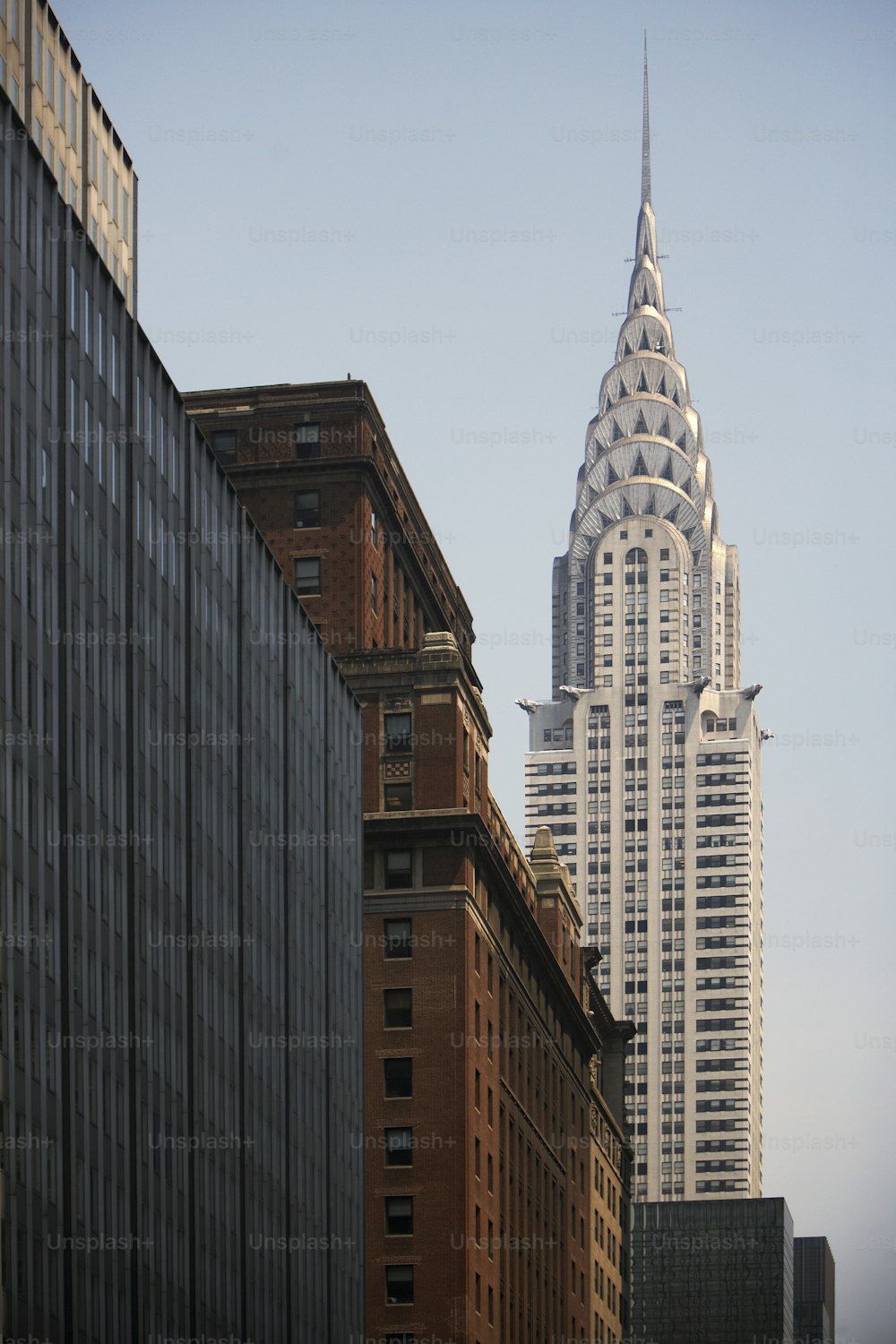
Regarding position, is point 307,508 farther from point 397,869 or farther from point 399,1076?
point 399,1076

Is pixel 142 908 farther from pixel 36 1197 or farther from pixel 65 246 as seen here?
pixel 65 246

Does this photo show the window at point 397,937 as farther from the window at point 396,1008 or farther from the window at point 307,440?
the window at point 307,440

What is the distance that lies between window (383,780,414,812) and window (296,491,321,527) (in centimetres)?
1410

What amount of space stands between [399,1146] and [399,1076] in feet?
10.6

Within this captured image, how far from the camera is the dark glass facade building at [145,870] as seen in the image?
6656cm

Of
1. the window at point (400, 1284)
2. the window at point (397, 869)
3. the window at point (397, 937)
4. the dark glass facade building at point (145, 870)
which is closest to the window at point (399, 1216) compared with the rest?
the window at point (400, 1284)

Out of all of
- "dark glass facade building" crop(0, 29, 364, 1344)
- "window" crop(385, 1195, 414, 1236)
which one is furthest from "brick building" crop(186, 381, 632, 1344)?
"dark glass facade building" crop(0, 29, 364, 1344)

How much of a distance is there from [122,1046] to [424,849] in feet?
164

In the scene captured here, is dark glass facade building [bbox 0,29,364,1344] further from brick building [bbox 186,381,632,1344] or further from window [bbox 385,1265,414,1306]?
brick building [bbox 186,381,632,1344]

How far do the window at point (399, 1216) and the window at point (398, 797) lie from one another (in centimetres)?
1844

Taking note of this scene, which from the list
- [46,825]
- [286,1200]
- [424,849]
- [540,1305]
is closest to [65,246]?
[46,825]

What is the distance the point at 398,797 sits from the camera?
12394cm

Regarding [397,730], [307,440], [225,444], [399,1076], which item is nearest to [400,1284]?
[399,1076]

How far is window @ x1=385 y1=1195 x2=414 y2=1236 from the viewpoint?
116m
